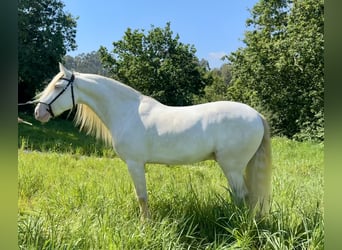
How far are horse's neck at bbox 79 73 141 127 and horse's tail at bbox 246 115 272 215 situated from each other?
3.42 ft

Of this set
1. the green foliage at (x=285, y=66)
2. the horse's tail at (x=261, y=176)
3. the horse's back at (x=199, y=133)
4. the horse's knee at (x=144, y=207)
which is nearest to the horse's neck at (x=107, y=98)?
the horse's back at (x=199, y=133)

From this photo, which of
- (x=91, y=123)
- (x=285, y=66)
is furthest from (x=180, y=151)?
(x=285, y=66)

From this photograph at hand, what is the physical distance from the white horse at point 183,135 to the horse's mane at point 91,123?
0.17 m

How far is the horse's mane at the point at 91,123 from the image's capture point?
9.09ft

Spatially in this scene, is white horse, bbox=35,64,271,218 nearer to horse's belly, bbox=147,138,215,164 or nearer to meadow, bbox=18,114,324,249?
horse's belly, bbox=147,138,215,164

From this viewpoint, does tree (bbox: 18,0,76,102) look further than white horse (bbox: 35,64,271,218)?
Yes

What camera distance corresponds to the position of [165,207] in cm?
276

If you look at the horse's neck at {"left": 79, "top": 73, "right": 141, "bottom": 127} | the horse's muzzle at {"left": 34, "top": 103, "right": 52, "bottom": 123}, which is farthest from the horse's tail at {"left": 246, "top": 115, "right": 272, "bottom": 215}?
the horse's muzzle at {"left": 34, "top": 103, "right": 52, "bottom": 123}

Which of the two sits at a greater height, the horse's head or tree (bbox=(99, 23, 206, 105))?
tree (bbox=(99, 23, 206, 105))

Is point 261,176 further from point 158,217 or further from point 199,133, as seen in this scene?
point 158,217

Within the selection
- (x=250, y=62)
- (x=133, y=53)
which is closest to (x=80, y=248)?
(x=250, y=62)

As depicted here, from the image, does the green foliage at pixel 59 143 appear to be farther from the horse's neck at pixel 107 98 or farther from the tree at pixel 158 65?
the tree at pixel 158 65

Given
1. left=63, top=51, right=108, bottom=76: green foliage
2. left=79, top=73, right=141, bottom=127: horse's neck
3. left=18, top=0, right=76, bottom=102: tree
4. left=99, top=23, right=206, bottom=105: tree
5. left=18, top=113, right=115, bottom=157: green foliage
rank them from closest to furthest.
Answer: left=79, top=73, right=141, bottom=127: horse's neck
left=18, top=113, right=115, bottom=157: green foliage
left=63, top=51, right=108, bottom=76: green foliage
left=18, top=0, right=76, bottom=102: tree
left=99, top=23, right=206, bottom=105: tree

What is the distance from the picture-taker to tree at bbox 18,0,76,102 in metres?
12.6
